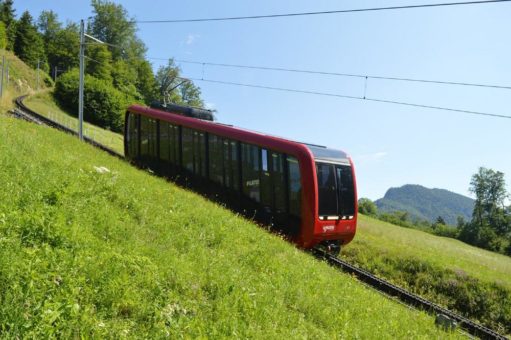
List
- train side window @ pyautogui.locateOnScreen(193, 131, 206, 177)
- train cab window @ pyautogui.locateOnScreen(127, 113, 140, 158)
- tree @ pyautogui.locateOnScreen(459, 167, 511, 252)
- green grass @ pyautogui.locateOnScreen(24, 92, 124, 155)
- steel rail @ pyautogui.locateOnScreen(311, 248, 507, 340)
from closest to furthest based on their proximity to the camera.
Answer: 1. steel rail @ pyautogui.locateOnScreen(311, 248, 507, 340)
2. train side window @ pyautogui.locateOnScreen(193, 131, 206, 177)
3. train cab window @ pyautogui.locateOnScreen(127, 113, 140, 158)
4. green grass @ pyautogui.locateOnScreen(24, 92, 124, 155)
5. tree @ pyautogui.locateOnScreen(459, 167, 511, 252)

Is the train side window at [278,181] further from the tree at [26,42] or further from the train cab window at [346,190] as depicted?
the tree at [26,42]

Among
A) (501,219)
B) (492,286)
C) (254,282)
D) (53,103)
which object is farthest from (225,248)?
(501,219)

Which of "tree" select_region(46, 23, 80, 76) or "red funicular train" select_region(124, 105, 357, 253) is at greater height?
"tree" select_region(46, 23, 80, 76)

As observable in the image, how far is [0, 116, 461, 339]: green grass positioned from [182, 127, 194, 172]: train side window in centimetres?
739

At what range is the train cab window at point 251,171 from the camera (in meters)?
13.9

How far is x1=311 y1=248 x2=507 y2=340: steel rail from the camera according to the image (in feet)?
32.3

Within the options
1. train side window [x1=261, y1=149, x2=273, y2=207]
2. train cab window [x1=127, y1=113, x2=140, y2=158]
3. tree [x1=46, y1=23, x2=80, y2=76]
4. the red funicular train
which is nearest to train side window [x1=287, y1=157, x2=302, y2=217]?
the red funicular train

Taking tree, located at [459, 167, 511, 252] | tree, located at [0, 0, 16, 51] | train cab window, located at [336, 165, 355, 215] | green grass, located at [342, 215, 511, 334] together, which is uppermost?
→ tree, located at [0, 0, 16, 51]

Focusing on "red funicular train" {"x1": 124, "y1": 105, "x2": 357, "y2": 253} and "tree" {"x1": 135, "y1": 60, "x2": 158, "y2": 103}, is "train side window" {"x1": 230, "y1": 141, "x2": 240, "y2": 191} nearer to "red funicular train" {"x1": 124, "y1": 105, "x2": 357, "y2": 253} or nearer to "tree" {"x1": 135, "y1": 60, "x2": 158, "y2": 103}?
"red funicular train" {"x1": 124, "y1": 105, "x2": 357, "y2": 253}

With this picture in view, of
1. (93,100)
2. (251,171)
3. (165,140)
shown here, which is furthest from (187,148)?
(93,100)

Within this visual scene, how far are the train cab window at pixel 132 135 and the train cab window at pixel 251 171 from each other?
897cm

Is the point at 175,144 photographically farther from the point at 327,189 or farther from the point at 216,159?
the point at 327,189

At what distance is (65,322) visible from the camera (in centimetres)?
404

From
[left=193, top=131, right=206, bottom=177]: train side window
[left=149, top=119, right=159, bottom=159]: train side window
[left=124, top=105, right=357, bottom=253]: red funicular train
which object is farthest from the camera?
[left=149, top=119, right=159, bottom=159]: train side window
